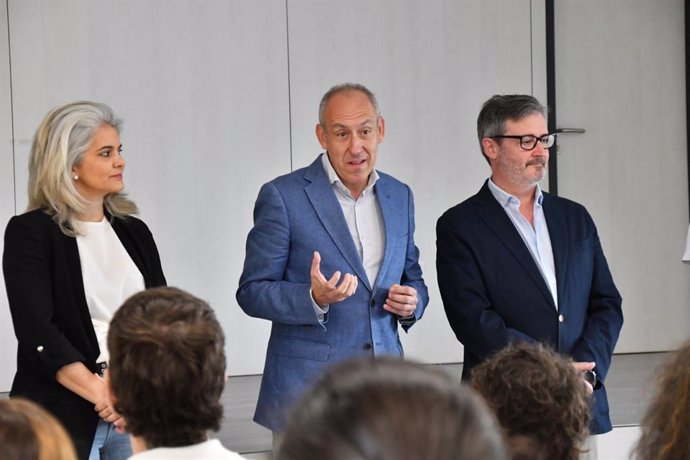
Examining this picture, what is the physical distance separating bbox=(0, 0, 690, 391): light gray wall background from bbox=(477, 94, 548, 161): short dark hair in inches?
120

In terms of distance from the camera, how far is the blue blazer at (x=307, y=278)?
326 centimetres

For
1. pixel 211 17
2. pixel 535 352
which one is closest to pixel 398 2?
pixel 211 17

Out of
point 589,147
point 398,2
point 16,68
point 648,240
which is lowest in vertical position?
point 648,240

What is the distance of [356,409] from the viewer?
829mm

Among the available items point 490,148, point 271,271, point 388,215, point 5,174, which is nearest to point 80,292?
point 271,271

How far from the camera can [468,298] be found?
11.0ft

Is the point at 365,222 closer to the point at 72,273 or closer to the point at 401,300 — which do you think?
the point at 401,300

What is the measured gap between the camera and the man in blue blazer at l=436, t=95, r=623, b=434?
3.37 metres

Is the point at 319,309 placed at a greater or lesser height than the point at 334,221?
lesser

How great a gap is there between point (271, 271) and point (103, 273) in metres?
0.51

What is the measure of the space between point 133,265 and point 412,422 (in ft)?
7.82

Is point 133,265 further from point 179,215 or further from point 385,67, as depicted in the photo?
point 385,67

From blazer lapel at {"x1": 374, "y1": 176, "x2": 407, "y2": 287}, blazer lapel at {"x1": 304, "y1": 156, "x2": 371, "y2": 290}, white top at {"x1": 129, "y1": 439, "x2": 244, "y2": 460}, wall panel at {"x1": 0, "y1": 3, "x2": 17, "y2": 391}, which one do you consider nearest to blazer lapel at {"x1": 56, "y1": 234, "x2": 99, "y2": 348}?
blazer lapel at {"x1": 304, "y1": 156, "x2": 371, "y2": 290}

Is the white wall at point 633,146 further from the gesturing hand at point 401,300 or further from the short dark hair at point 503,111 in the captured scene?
the gesturing hand at point 401,300
